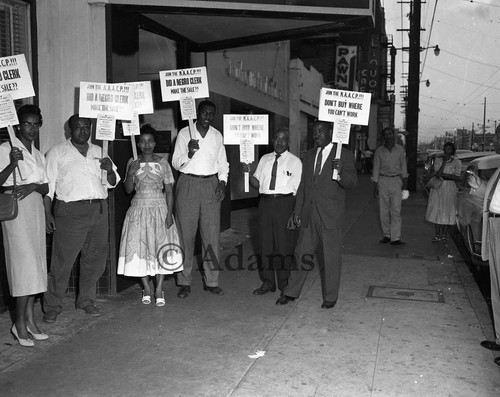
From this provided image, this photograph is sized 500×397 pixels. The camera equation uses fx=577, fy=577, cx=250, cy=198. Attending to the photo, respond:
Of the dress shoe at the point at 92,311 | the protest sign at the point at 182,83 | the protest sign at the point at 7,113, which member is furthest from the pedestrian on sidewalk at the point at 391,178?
the protest sign at the point at 7,113

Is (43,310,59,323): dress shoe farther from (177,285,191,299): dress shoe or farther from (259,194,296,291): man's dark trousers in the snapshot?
(259,194,296,291): man's dark trousers

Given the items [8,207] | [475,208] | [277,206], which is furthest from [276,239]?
[475,208]

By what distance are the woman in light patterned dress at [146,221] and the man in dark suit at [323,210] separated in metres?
1.40

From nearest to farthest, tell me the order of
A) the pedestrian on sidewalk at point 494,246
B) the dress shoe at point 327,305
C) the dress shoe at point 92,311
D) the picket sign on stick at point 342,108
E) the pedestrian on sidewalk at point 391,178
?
the pedestrian on sidewalk at point 494,246 → the dress shoe at point 92,311 → the picket sign on stick at point 342,108 → the dress shoe at point 327,305 → the pedestrian on sidewalk at point 391,178

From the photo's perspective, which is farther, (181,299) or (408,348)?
(181,299)

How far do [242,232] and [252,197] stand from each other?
13.6ft

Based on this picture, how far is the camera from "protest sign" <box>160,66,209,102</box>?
6328 millimetres

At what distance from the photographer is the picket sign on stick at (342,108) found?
5.96 m

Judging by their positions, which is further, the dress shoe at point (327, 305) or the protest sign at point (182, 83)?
the protest sign at point (182, 83)

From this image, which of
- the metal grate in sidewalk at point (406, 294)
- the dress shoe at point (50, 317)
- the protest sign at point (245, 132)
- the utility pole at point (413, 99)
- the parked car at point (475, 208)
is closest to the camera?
the dress shoe at point (50, 317)

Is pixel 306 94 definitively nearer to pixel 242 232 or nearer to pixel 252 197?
pixel 252 197

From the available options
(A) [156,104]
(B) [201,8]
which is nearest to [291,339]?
(B) [201,8]

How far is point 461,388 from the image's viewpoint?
4.06m

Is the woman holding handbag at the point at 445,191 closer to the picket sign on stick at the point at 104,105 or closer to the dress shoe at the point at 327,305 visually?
the dress shoe at the point at 327,305
